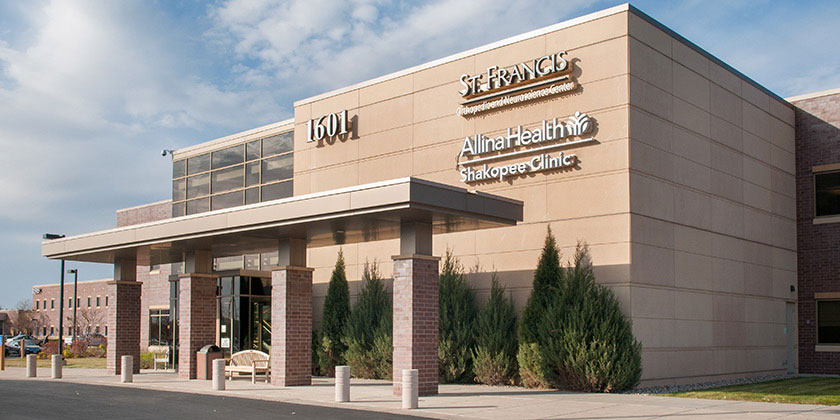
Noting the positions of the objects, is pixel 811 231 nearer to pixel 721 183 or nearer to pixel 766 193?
pixel 766 193

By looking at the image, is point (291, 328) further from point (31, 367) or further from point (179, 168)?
point (179, 168)

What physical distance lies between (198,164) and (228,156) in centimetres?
266

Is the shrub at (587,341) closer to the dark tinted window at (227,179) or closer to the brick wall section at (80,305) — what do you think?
the dark tinted window at (227,179)

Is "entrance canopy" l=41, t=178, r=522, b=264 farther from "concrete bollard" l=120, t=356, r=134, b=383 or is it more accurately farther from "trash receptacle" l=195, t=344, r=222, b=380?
"concrete bollard" l=120, t=356, r=134, b=383

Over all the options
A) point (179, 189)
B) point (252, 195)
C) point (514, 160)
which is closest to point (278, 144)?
point (252, 195)

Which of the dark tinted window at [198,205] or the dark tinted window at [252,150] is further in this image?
the dark tinted window at [198,205]

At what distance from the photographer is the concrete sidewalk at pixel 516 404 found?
52.3 feet

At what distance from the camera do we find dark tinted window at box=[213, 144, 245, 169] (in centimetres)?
3556

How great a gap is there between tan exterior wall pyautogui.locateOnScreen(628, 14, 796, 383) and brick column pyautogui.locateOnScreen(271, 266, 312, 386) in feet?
30.4

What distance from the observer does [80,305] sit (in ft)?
318

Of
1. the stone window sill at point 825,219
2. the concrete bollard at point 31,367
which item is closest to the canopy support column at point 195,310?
the concrete bollard at point 31,367

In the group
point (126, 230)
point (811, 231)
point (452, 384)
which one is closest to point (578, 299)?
point (452, 384)

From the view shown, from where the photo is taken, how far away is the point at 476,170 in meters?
25.1

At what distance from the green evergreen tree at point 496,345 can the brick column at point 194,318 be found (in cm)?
941
